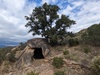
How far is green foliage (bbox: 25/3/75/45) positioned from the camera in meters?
24.1

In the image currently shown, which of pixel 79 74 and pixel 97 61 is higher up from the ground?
pixel 97 61

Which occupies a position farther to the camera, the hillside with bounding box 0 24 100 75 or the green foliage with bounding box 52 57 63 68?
the green foliage with bounding box 52 57 63 68

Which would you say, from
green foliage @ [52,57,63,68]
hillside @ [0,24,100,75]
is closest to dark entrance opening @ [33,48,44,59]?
hillside @ [0,24,100,75]

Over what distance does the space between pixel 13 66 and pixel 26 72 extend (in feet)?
9.94

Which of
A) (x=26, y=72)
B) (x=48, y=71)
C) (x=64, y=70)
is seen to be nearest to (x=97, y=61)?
(x=64, y=70)

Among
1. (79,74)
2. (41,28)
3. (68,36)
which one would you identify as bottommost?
(79,74)

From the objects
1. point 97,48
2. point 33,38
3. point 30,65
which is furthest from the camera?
point 33,38

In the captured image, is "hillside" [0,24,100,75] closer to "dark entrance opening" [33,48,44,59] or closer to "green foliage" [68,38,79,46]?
"dark entrance opening" [33,48,44,59]

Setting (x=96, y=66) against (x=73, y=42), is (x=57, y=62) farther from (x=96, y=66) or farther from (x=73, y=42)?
(x=73, y=42)

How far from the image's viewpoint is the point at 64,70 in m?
19.1

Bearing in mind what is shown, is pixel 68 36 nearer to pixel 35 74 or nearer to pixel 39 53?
pixel 39 53

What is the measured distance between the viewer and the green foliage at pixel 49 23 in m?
24.1

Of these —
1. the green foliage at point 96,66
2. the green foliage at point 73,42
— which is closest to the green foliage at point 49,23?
the green foliage at point 73,42

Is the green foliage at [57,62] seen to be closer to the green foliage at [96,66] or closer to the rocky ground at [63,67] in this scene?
the rocky ground at [63,67]
